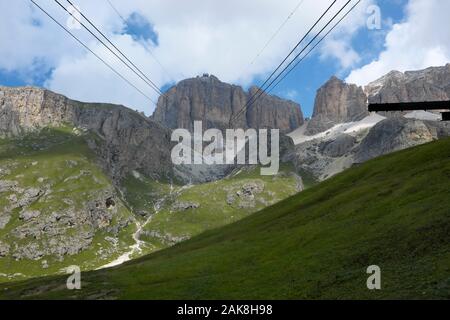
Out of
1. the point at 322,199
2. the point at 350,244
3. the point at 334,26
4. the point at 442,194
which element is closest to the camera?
the point at 334,26

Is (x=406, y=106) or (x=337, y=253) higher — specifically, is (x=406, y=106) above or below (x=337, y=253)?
above

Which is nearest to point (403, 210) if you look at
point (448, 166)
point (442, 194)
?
point (442, 194)

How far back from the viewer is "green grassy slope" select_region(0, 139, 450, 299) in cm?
3997

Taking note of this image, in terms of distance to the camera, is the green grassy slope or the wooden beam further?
the wooden beam

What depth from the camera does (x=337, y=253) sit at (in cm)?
5203

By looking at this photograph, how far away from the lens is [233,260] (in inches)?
2751

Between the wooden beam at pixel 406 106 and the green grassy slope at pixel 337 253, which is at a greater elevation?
the wooden beam at pixel 406 106

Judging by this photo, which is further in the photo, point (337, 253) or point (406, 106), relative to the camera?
point (337, 253)

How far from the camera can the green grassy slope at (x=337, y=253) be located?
3997 cm

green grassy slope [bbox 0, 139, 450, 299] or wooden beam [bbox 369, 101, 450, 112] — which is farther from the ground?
wooden beam [bbox 369, 101, 450, 112]

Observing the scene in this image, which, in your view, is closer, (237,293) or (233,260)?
(237,293)

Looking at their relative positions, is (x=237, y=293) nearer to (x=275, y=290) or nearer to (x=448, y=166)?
(x=275, y=290)

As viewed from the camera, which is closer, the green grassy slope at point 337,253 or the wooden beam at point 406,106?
the green grassy slope at point 337,253
